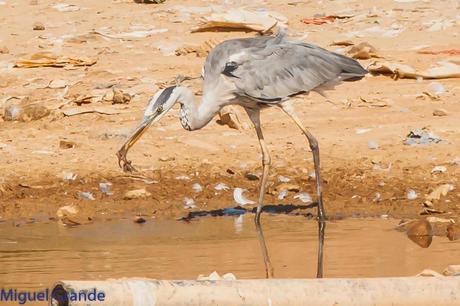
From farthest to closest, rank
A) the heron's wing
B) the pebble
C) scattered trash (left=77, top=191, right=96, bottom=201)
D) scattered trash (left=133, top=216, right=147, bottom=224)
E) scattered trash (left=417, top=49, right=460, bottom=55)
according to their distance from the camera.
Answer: scattered trash (left=417, top=49, right=460, bottom=55)
the pebble
scattered trash (left=77, top=191, right=96, bottom=201)
scattered trash (left=133, top=216, right=147, bottom=224)
the heron's wing

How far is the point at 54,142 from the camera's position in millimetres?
10750

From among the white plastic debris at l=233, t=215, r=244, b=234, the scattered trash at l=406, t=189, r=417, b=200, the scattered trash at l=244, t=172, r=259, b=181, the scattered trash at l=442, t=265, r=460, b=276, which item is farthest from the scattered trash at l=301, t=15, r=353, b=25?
the scattered trash at l=442, t=265, r=460, b=276

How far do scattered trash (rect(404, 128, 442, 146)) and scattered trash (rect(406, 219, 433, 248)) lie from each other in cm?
209

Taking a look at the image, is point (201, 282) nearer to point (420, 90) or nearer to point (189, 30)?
point (420, 90)

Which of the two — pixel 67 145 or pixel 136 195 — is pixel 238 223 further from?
pixel 67 145

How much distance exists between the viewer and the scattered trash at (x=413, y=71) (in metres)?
12.0

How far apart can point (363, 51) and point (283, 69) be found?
3.76 meters

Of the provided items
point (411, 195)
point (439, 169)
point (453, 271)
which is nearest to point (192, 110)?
point (411, 195)

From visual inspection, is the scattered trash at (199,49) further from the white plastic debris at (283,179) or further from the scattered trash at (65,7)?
the white plastic debris at (283,179)

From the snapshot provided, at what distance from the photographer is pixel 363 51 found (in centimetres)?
1260

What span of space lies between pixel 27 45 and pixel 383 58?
391cm

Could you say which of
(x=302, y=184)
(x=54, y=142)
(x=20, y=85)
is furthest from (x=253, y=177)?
(x=20, y=85)

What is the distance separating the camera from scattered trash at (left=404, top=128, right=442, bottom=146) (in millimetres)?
10314

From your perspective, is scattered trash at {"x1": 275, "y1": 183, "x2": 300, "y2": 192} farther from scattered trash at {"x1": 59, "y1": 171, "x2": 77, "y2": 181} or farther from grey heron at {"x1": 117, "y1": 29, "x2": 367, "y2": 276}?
scattered trash at {"x1": 59, "y1": 171, "x2": 77, "y2": 181}
